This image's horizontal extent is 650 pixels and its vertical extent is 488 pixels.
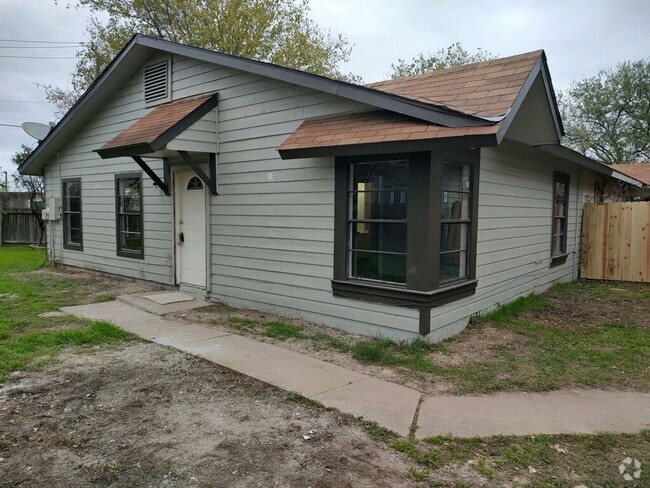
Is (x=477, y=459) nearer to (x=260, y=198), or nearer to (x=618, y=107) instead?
(x=260, y=198)

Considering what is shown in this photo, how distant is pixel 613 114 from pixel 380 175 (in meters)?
29.6

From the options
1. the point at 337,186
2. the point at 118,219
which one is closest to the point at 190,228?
the point at 118,219

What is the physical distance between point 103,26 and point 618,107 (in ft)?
94.4

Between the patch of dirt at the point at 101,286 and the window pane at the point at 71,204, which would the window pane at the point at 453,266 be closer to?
the patch of dirt at the point at 101,286

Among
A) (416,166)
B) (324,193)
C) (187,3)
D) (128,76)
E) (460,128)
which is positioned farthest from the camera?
(187,3)

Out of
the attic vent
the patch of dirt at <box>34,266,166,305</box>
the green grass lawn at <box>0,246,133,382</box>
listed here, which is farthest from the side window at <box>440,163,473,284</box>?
the attic vent

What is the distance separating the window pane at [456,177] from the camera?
541cm

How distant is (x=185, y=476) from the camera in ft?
8.61

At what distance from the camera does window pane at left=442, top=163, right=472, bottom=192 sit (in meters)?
5.41

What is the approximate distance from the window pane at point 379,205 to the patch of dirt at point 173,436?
2.45 meters

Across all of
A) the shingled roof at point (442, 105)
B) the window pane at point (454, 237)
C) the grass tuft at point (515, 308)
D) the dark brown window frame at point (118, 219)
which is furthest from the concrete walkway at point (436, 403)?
the dark brown window frame at point (118, 219)

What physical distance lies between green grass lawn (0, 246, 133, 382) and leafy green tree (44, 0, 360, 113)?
15.5 metres

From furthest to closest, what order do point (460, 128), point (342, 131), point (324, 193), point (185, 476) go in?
point (324, 193) < point (342, 131) < point (460, 128) < point (185, 476)

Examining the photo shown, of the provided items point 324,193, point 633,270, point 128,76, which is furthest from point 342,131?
point 633,270
